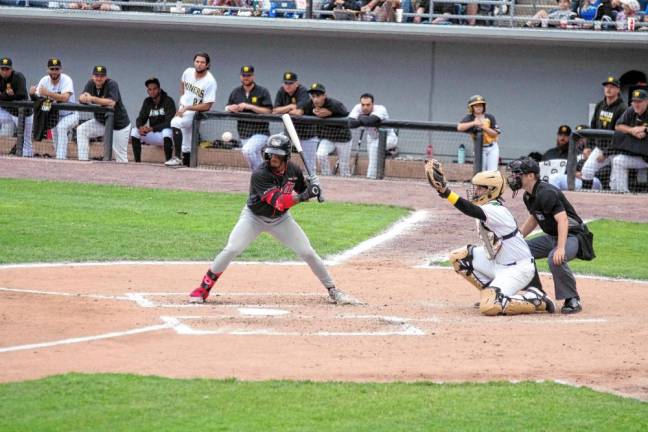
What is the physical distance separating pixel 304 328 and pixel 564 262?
254cm

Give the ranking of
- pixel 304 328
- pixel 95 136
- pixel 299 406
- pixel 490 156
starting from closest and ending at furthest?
pixel 299 406, pixel 304 328, pixel 490 156, pixel 95 136

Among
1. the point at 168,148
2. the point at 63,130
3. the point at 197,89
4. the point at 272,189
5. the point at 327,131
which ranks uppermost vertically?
the point at 197,89

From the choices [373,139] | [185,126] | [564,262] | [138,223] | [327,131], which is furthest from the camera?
[185,126]

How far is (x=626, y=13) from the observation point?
68.4 ft

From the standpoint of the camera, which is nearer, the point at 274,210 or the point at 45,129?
the point at 274,210

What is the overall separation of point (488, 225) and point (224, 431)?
14.8 feet

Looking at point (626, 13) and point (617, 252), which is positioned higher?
point (626, 13)

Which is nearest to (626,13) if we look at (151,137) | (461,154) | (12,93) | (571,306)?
(461,154)

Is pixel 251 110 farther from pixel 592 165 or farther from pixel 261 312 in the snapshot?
pixel 261 312

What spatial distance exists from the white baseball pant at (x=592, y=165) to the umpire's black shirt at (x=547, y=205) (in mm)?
8006

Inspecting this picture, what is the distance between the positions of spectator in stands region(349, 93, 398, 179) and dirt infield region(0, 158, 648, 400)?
571 centimetres

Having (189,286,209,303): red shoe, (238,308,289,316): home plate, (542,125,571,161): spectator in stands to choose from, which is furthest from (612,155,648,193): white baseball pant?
(189,286,209,303): red shoe

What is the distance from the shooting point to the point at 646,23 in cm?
2055

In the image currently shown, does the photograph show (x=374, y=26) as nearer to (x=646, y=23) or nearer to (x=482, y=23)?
(x=482, y=23)
